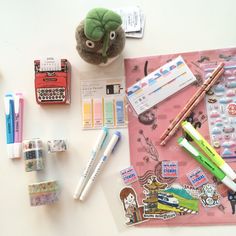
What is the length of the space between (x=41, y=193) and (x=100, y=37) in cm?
35

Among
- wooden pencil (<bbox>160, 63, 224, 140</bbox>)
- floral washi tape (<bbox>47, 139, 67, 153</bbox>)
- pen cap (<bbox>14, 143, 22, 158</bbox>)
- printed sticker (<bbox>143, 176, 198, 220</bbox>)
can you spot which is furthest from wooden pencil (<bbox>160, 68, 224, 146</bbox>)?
pen cap (<bbox>14, 143, 22, 158</bbox>)

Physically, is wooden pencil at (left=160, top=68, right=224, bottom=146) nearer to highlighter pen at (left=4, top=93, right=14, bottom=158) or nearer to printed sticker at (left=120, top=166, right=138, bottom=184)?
printed sticker at (left=120, top=166, right=138, bottom=184)

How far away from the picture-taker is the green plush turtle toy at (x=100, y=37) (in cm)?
60

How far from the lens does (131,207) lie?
65cm

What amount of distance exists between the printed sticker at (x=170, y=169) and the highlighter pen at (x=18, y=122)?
0.34 meters

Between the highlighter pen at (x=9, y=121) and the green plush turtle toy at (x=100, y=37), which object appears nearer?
the green plush turtle toy at (x=100, y=37)

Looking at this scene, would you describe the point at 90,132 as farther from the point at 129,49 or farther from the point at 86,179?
the point at 129,49

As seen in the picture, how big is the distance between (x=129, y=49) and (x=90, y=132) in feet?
0.71

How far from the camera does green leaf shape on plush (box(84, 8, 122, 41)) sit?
60 cm

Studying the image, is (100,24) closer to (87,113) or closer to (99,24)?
(99,24)

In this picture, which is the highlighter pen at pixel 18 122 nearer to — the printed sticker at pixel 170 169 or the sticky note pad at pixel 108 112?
the sticky note pad at pixel 108 112

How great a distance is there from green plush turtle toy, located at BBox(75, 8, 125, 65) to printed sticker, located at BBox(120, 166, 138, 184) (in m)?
0.25

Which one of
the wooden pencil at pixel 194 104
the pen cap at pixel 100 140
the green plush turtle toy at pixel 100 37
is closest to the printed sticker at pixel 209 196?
the wooden pencil at pixel 194 104

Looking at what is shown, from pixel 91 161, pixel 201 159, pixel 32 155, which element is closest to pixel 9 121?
pixel 32 155
